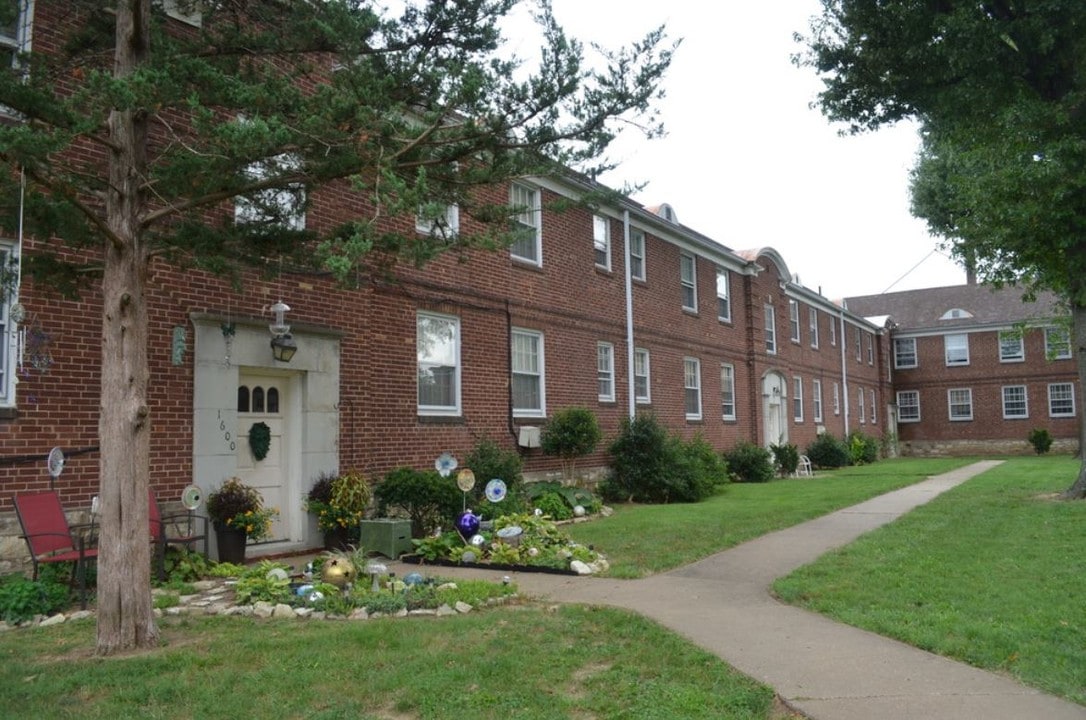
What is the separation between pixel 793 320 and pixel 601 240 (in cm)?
1336

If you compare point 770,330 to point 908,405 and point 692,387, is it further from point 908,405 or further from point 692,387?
point 908,405

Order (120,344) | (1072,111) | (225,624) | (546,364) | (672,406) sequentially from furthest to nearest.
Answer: (672,406) → (546,364) → (1072,111) → (225,624) → (120,344)

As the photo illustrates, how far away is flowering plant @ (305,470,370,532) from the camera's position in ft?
35.4

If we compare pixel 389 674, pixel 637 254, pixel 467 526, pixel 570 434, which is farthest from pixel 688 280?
pixel 389 674

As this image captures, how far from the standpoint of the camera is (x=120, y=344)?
6.20 m

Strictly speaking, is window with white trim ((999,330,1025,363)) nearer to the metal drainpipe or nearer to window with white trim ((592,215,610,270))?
the metal drainpipe

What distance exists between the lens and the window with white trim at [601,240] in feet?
60.2

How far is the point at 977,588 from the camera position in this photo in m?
7.54

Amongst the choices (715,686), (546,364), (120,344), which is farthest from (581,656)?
(546,364)

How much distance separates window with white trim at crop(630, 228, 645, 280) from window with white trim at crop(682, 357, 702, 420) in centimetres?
292

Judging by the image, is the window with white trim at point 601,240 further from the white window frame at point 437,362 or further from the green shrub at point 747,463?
the green shrub at point 747,463

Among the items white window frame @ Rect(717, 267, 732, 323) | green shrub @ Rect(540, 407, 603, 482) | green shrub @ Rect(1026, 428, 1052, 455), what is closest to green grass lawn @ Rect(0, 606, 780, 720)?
green shrub @ Rect(540, 407, 603, 482)

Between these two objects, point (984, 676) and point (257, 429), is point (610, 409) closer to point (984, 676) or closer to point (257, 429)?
point (257, 429)

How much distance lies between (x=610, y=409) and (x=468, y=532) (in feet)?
26.1
